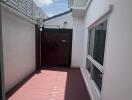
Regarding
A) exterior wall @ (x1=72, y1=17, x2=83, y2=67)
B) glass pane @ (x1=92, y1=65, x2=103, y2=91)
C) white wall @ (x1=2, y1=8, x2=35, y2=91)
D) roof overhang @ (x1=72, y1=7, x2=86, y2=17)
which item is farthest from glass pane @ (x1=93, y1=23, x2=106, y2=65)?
exterior wall @ (x1=72, y1=17, x2=83, y2=67)

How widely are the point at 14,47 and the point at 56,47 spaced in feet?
8.89

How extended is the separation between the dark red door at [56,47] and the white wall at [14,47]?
1528mm

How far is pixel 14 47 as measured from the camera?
3.19 meters

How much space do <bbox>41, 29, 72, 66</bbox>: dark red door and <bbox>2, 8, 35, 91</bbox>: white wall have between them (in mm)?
1528

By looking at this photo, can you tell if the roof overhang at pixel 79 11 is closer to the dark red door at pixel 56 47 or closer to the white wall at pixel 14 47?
the dark red door at pixel 56 47

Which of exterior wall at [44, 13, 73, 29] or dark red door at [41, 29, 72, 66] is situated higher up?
exterior wall at [44, 13, 73, 29]

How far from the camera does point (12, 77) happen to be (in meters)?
3.13

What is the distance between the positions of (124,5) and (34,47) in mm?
4115

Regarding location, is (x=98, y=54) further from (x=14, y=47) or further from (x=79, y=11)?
(x=79, y=11)

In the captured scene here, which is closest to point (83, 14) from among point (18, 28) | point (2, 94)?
point (18, 28)

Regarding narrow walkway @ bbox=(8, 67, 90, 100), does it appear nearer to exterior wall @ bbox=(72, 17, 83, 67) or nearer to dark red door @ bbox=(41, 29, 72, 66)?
exterior wall @ bbox=(72, 17, 83, 67)

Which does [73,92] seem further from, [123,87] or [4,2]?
[4,2]

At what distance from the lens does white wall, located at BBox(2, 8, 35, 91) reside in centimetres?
279

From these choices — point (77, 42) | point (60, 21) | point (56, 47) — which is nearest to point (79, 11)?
point (77, 42)
